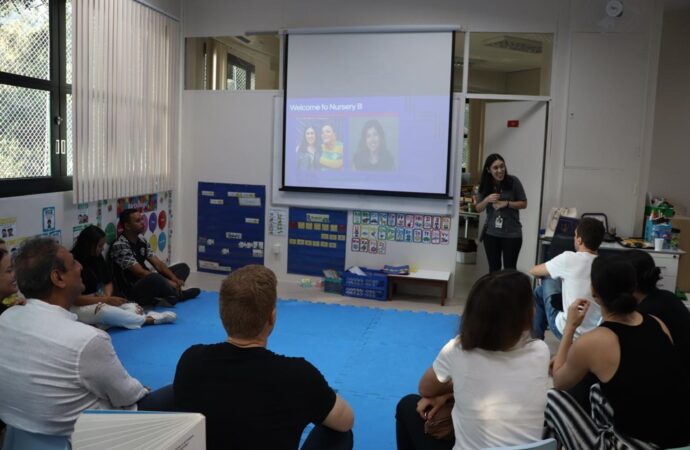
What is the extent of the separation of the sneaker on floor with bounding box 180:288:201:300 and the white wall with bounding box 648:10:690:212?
521 cm

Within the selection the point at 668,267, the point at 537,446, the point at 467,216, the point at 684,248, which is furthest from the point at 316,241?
the point at 537,446

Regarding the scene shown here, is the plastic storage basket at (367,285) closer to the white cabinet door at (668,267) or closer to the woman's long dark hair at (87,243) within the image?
the woman's long dark hair at (87,243)

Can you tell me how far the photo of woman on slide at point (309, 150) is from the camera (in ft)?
19.7

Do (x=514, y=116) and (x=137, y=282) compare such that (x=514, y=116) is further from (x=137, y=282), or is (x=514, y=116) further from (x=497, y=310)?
(x=497, y=310)

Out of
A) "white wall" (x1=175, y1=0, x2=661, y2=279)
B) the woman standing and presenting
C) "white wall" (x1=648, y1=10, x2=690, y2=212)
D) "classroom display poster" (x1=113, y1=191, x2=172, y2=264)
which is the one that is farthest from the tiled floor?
"white wall" (x1=648, y1=10, x2=690, y2=212)

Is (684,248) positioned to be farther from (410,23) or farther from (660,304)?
(660,304)

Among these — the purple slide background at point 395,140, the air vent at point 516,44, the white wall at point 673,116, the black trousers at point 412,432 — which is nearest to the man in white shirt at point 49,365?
the black trousers at point 412,432

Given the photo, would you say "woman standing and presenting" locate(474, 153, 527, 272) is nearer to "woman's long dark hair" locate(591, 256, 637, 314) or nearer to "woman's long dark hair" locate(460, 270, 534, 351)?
"woman's long dark hair" locate(591, 256, 637, 314)

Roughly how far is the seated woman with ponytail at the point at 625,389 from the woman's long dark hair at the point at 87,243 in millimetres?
3749

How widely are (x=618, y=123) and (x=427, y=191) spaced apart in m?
1.98

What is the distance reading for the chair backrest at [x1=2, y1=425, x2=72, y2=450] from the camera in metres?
1.89

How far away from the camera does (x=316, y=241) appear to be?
6.16 metres

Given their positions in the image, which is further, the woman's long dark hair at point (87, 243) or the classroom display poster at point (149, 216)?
the classroom display poster at point (149, 216)

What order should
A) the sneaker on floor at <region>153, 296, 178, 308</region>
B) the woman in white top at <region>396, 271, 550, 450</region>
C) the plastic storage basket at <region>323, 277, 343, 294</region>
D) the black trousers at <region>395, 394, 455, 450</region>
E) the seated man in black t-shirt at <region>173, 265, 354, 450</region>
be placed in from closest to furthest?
the seated man in black t-shirt at <region>173, 265, 354, 450</region>
the woman in white top at <region>396, 271, 550, 450</region>
the black trousers at <region>395, 394, 455, 450</region>
the sneaker on floor at <region>153, 296, 178, 308</region>
the plastic storage basket at <region>323, 277, 343, 294</region>
